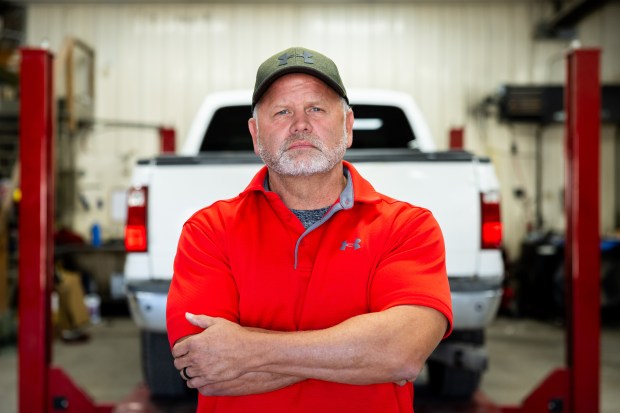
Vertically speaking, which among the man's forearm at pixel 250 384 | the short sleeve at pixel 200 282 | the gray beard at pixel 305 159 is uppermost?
the gray beard at pixel 305 159

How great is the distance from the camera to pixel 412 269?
133 cm

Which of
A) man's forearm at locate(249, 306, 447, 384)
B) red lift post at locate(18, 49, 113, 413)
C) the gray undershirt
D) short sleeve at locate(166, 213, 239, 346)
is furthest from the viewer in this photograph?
red lift post at locate(18, 49, 113, 413)

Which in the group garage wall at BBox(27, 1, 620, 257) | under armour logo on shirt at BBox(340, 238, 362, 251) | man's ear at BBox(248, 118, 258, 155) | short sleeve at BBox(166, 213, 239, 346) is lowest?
short sleeve at BBox(166, 213, 239, 346)

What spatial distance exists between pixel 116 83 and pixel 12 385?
15.2 feet

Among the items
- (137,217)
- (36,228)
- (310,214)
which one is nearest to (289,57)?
(310,214)

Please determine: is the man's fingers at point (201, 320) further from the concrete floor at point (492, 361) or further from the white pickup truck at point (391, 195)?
the concrete floor at point (492, 361)

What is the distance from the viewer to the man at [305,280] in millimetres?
1225

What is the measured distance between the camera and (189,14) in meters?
7.79

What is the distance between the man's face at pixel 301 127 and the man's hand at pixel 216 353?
0.37 m

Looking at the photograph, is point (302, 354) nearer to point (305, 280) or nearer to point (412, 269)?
point (305, 280)

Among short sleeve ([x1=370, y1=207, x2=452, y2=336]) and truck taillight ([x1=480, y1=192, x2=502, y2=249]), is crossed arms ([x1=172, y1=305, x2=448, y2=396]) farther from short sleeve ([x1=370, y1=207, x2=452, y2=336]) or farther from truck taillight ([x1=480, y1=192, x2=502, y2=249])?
truck taillight ([x1=480, y1=192, x2=502, y2=249])

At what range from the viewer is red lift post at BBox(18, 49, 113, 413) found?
2.37 m

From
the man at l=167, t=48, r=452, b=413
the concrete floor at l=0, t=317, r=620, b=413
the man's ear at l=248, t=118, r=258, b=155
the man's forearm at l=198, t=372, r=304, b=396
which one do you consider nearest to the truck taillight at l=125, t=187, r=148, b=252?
the man at l=167, t=48, r=452, b=413

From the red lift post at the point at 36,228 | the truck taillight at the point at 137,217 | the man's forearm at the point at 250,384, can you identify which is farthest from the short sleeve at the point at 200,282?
the red lift post at the point at 36,228
